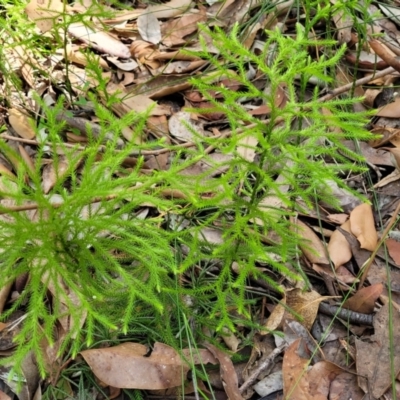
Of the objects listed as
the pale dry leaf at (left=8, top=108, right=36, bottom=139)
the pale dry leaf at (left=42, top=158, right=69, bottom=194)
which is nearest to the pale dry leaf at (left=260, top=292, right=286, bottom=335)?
the pale dry leaf at (left=42, top=158, right=69, bottom=194)

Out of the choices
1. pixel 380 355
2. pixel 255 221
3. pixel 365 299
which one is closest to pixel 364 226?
pixel 365 299

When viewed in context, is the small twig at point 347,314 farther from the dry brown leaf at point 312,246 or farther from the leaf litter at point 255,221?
the dry brown leaf at point 312,246

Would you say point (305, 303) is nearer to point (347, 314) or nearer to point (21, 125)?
point (347, 314)

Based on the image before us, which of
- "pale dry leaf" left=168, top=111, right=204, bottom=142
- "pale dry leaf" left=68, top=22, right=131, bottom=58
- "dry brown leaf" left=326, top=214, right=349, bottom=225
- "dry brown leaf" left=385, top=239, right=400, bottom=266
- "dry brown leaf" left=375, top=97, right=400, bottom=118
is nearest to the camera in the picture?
"dry brown leaf" left=385, top=239, right=400, bottom=266

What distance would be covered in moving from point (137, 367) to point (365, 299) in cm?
105

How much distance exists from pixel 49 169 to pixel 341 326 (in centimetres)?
157

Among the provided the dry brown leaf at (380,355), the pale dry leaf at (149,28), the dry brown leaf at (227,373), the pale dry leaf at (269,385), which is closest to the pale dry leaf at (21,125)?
the pale dry leaf at (149,28)

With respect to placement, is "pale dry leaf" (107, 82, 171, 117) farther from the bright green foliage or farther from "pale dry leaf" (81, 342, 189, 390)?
"pale dry leaf" (81, 342, 189, 390)

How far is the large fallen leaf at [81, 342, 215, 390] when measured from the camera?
1955 millimetres

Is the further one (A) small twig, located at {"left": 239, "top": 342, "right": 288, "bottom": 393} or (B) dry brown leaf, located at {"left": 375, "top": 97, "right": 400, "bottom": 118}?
(B) dry brown leaf, located at {"left": 375, "top": 97, "right": 400, "bottom": 118}

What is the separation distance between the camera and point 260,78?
9.89 feet

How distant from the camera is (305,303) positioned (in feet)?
7.36

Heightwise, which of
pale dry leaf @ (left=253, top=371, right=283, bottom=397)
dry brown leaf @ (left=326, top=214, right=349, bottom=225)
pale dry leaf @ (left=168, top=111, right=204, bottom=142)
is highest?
pale dry leaf @ (left=168, top=111, right=204, bottom=142)

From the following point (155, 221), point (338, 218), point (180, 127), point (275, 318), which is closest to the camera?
point (155, 221)
